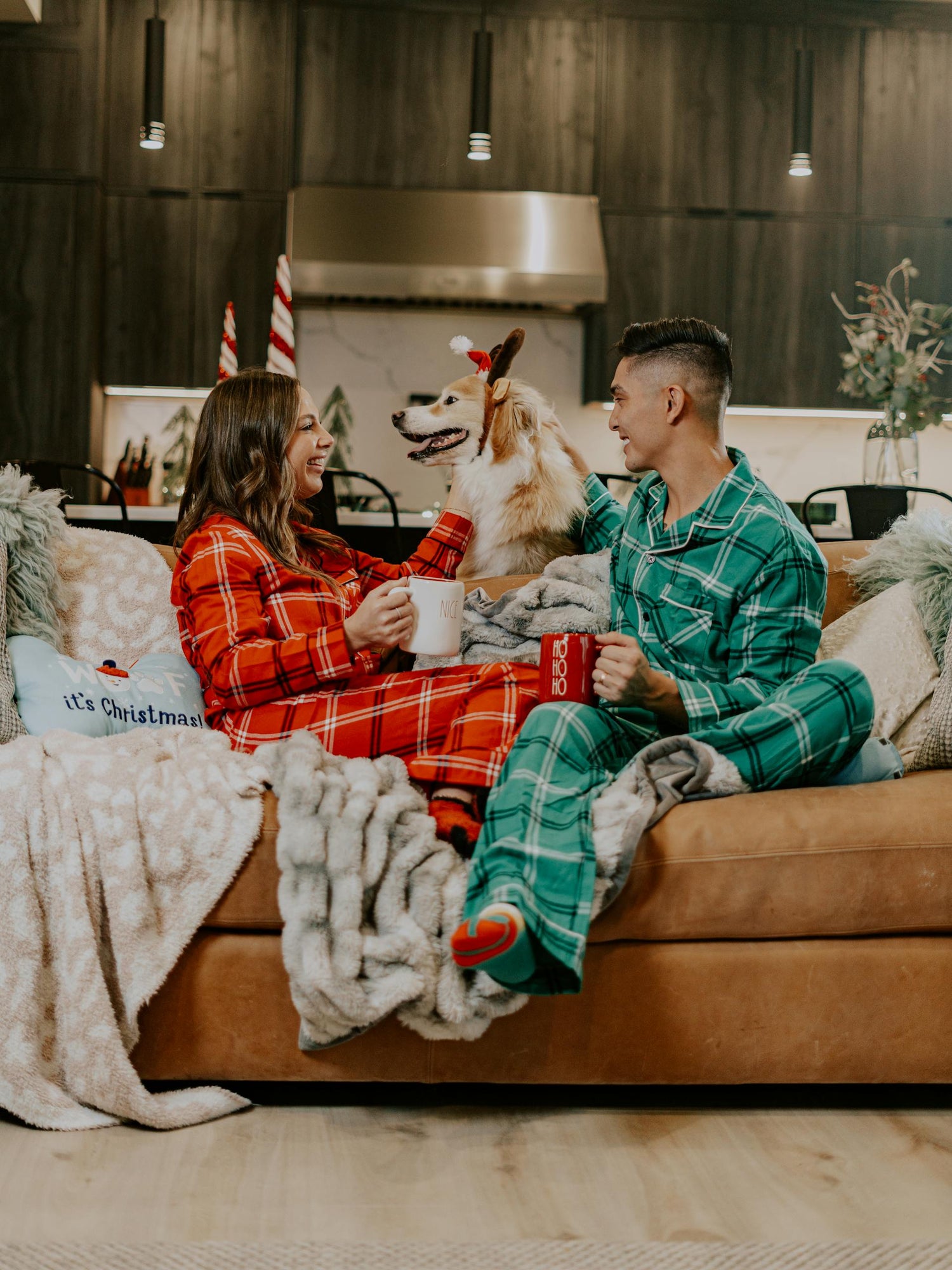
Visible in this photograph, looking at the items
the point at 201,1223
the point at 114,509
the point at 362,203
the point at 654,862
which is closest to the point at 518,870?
the point at 654,862

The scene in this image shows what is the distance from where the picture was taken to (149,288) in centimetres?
536

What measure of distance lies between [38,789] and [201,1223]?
582 mm

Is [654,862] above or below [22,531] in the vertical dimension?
below

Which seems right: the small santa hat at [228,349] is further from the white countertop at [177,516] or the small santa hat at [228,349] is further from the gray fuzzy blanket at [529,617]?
the gray fuzzy blanket at [529,617]

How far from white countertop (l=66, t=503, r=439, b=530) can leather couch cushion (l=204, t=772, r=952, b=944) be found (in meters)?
2.03

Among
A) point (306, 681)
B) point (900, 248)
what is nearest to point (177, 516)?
point (306, 681)

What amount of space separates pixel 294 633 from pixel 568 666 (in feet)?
1.60

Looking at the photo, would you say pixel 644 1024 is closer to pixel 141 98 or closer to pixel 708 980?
pixel 708 980

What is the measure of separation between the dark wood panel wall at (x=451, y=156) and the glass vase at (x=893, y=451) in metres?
1.50

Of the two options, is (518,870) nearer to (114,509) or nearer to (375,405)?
(114,509)

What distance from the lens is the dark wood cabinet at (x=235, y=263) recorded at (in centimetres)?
536

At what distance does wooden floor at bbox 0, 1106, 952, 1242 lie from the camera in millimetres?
1290

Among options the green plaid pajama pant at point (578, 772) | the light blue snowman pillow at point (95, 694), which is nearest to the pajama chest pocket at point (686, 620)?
the green plaid pajama pant at point (578, 772)

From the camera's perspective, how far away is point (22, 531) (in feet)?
6.73
